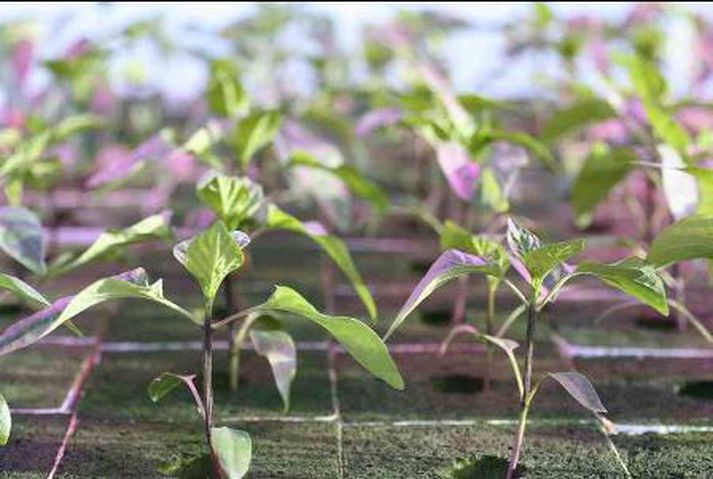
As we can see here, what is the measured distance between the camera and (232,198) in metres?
1.51

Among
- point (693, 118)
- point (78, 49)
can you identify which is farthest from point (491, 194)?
point (78, 49)

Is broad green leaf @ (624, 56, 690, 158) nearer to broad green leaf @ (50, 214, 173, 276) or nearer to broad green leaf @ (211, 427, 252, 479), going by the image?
broad green leaf @ (50, 214, 173, 276)

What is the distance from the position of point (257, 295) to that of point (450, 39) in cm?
151

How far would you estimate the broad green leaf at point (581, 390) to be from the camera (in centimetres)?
122

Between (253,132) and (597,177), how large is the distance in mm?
499

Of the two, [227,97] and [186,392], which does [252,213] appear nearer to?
[186,392]

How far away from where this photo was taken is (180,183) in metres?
3.04

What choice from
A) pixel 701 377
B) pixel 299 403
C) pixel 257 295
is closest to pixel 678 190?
pixel 701 377

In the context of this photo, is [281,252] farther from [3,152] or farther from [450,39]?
[450,39]

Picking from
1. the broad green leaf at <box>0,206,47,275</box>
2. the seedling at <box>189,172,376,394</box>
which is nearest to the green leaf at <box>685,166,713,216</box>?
the seedling at <box>189,172,376,394</box>

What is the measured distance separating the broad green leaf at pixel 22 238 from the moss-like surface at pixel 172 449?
0.21 metres

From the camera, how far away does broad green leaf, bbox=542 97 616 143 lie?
1937 millimetres

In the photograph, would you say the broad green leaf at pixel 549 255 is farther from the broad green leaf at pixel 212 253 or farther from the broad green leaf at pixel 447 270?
the broad green leaf at pixel 212 253

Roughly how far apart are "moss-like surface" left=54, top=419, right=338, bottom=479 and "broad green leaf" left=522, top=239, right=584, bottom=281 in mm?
312
